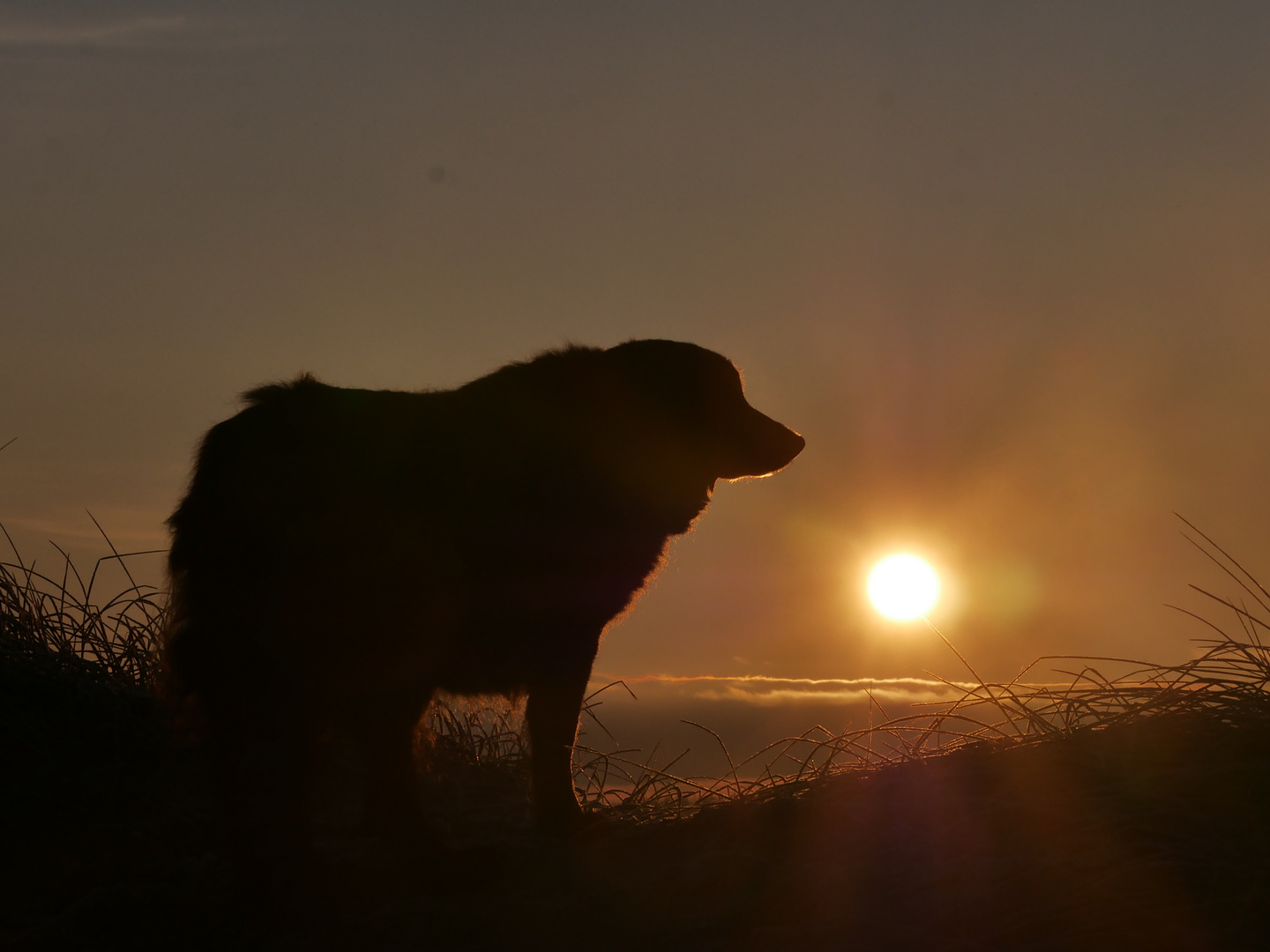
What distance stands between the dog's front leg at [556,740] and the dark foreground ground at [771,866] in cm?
27

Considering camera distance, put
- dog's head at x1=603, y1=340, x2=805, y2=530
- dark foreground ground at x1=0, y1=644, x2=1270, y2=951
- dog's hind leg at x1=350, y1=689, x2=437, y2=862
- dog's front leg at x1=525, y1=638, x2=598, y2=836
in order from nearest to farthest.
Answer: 1. dark foreground ground at x1=0, y1=644, x2=1270, y2=951
2. dog's hind leg at x1=350, y1=689, x2=437, y2=862
3. dog's front leg at x1=525, y1=638, x2=598, y2=836
4. dog's head at x1=603, y1=340, x2=805, y2=530

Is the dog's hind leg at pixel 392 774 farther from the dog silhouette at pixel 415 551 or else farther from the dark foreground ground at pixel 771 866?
the dark foreground ground at pixel 771 866

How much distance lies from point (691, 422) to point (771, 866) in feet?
7.35

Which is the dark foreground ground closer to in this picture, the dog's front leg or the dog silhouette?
the dog's front leg

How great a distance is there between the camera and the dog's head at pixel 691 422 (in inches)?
192

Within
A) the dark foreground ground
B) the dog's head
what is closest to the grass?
the dark foreground ground

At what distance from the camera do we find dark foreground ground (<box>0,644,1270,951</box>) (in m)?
2.75

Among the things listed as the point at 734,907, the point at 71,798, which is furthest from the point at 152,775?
the point at 734,907

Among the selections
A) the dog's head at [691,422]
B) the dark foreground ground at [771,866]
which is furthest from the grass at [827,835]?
the dog's head at [691,422]

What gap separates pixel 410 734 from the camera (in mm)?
4094

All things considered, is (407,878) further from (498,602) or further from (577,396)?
(577,396)

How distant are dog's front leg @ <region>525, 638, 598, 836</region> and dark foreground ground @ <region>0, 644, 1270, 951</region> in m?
0.27

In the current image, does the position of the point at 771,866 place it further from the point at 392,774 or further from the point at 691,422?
the point at 691,422

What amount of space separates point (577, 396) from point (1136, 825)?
269cm
